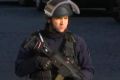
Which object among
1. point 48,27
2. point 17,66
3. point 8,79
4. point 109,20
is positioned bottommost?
point 109,20

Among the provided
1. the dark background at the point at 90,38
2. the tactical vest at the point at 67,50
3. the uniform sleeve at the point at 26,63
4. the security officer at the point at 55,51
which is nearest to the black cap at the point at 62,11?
the security officer at the point at 55,51

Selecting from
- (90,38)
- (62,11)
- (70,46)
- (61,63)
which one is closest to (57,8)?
(62,11)

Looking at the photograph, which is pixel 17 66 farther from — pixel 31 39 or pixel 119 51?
pixel 119 51

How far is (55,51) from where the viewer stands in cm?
418

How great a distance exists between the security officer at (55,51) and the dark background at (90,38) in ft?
18.4

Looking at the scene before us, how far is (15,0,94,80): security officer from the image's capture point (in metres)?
4.14

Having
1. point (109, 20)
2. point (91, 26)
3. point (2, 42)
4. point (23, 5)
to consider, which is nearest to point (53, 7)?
point (2, 42)

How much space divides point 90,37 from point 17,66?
1125 centimetres

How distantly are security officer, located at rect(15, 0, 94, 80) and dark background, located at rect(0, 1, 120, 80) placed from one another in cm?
559

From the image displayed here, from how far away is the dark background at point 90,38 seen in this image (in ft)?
35.7

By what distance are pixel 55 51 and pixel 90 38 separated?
36.7ft

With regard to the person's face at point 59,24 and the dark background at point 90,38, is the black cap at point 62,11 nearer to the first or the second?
the person's face at point 59,24

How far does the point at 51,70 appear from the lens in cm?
423

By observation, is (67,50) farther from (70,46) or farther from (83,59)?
(83,59)
